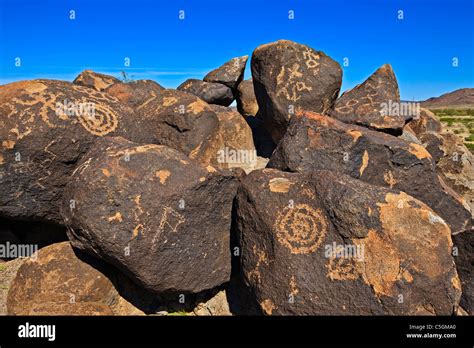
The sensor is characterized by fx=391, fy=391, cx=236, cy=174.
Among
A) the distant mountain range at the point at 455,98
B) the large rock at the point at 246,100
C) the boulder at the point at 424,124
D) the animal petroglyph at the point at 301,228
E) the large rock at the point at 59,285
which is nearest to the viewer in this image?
the animal petroglyph at the point at 301,228

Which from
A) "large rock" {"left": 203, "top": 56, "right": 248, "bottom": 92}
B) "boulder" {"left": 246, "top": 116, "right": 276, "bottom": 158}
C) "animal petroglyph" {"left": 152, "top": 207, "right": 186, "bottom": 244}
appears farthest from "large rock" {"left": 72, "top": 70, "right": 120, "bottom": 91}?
"animal petroglyph" {"left": 152, "top": 207, "right": 186, "bottom": 244}

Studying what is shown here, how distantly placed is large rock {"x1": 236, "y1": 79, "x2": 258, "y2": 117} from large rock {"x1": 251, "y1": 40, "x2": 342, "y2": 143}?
4.09m

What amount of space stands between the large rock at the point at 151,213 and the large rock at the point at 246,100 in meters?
8.08

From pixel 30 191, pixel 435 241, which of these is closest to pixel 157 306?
pixel 30 191

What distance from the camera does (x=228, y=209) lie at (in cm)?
467

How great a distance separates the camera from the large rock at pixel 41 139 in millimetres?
4664

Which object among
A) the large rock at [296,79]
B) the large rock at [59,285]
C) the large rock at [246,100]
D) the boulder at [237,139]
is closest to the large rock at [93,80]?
the boulder at [237,139]

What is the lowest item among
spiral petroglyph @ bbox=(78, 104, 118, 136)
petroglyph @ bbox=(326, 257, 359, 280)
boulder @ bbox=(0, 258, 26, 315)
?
boulder @ bbox=(0, 258, 26, 315)

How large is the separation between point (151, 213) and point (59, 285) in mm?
1577

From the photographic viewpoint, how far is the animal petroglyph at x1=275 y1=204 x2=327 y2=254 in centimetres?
391

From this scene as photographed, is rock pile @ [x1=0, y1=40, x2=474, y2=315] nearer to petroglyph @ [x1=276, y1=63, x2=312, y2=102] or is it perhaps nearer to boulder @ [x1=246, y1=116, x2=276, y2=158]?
petroglyph @ [x1=276, y1=63, x2=312, y2=102]

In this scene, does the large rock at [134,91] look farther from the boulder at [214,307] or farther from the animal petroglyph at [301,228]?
the animal petroglyph at [301,228]

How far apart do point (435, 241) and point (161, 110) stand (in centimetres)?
492

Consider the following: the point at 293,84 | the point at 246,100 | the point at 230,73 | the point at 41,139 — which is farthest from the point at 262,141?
the point at 41,139
